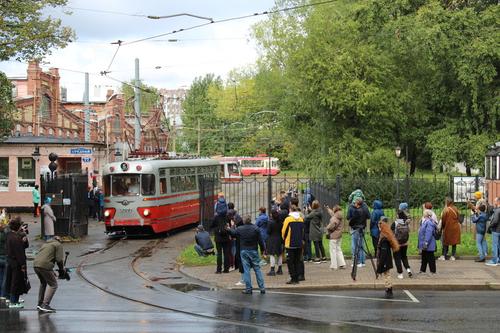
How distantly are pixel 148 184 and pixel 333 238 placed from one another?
36.8 ft

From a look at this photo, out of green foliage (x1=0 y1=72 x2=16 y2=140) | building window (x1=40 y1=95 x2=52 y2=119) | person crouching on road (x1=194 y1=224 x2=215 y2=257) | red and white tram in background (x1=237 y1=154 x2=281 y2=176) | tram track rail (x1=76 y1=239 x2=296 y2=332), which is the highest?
building window (x1=40 y1=95 x2=52 y2=119)

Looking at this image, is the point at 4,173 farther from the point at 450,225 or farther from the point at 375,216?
the point at 450,225

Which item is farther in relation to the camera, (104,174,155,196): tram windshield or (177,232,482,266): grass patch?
(104,174,155,196): tram windshield

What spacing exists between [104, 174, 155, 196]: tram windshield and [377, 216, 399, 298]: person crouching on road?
13.6 metres

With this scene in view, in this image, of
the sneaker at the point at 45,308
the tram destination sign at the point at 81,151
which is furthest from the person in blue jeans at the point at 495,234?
the tram destination sign at the point at 81,151

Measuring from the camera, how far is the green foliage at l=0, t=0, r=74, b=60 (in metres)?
26.8

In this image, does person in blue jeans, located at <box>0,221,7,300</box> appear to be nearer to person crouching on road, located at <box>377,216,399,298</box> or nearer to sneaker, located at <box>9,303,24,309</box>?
sneaker, located at <box>9,303,24,309</box>

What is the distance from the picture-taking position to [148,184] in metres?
27.4

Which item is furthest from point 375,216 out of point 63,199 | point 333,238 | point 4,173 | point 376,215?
point 4,173

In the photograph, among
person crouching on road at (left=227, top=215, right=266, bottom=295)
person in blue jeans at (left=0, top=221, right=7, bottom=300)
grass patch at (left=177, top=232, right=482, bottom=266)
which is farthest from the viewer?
grass patch at (left=177, top=232, right=482, bottom=266)

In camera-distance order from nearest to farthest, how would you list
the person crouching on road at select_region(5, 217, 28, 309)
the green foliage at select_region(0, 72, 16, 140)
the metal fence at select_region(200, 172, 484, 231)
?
the person crouching on road at select_region(5, 217, 28, 309) < the metal fence at select_region(200, 172, 484, 231) < the green foliage at select_region(0, 72, 16, 140)

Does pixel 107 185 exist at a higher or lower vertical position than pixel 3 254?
higher

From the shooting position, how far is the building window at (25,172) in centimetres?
3950

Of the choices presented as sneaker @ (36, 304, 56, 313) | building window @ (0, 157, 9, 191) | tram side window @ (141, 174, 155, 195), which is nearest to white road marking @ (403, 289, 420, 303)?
sneaker @ (36, 304, 56, 313)
